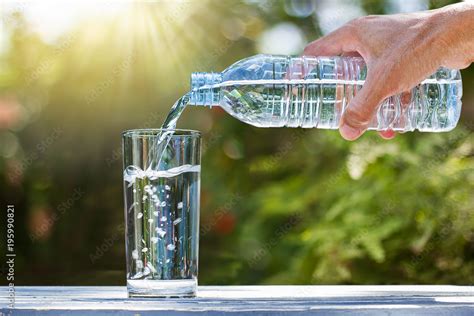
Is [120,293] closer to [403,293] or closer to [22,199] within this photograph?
[403,293]

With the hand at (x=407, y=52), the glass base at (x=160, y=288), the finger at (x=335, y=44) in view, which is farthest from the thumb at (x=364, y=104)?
the glass base at (x=160, y=288)

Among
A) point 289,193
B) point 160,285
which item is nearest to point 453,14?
point 160,285

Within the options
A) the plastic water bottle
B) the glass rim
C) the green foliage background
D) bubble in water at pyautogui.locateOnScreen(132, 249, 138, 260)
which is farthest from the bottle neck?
the green foliage background

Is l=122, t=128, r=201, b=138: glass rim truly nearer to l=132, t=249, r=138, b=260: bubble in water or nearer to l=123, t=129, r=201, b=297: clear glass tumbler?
l=123, t=129, r=201, b=297: clear glass tumbler

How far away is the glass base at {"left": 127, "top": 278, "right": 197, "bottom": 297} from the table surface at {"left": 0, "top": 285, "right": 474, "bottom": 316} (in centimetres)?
2

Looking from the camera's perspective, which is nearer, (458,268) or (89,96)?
(458,268)

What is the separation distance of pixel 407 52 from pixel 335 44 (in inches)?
9.1

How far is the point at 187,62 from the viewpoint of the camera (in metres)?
3.24

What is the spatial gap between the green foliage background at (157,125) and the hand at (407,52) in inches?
68.4

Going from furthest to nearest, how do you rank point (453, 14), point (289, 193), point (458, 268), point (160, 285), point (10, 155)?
point (10, 155) → point (289, 193) → point (458, 268) → point (453, 14) → point (160, 285)

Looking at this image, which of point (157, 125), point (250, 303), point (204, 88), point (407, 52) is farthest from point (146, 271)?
point (157, 125)

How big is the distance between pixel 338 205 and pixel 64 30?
139cm

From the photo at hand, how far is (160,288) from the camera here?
44.3 inches

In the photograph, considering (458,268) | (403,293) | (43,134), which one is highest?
(43,134)
